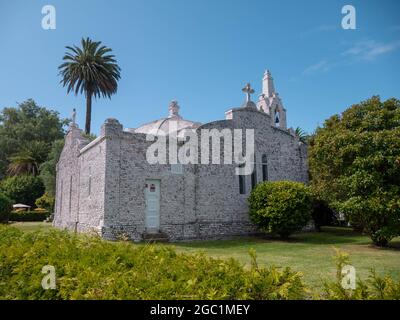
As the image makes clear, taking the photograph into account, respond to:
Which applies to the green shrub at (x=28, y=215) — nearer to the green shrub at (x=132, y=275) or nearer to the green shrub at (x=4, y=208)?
the green shrub at (x=4, y=208)

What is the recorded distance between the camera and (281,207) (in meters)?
17.7

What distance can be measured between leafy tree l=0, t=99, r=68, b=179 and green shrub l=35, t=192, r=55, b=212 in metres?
9.40

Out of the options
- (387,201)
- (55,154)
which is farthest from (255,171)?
(55,154)

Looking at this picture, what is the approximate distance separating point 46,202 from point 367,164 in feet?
117

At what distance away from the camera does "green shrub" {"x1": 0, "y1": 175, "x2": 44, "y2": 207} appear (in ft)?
137

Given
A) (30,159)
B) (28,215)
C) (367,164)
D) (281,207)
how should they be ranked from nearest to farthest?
(367,164)
(281,207)
(28,215)
(30,159)

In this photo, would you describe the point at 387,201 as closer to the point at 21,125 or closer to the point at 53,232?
the point at 53,232

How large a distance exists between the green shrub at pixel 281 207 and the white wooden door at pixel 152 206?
5.46m

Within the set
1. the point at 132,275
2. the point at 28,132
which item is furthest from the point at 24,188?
the point at 132,275

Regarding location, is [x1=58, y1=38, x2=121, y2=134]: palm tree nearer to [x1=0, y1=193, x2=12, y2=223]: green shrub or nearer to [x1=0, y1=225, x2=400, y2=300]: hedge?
A: [x1=0, y1=193, x2=12, y2=223]: green shrub

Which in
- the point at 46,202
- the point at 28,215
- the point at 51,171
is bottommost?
the point at 28,215

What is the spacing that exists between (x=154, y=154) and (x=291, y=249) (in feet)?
A: 26.5

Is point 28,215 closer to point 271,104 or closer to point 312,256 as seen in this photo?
point 271,104

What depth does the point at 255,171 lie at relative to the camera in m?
20.7
